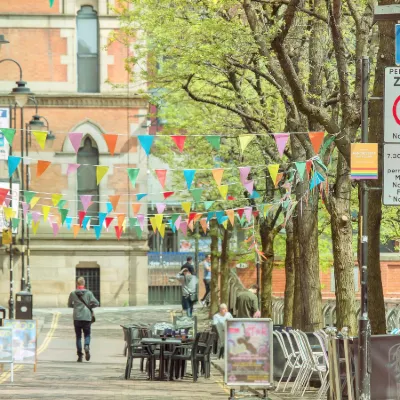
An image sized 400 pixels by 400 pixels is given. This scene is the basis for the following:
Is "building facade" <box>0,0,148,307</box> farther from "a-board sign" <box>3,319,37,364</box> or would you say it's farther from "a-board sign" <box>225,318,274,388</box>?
"a-board sign" <box>225,318,274,388</box>

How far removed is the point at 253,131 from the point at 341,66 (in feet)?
33.1

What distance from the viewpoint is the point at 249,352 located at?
58.9 feet

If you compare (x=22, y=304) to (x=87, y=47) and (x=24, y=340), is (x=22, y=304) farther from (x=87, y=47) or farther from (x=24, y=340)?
(x=87, y=47)

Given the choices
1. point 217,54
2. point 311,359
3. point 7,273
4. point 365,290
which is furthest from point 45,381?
point 7,273

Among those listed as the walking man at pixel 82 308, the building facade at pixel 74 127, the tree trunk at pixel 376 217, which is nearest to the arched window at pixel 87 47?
the building facade at pixel 74 127

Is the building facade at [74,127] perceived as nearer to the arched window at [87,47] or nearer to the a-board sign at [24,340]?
the arched window at [87,47]

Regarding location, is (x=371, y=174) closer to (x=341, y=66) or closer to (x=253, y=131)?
(x=341, y=66)

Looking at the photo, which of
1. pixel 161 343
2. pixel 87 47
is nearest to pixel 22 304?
pixel 161 343

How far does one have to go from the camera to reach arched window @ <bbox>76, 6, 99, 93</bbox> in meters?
49.5

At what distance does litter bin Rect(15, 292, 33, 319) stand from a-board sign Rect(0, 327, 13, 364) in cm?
973

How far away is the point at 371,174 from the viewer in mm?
14594

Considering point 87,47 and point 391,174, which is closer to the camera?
point 391,174

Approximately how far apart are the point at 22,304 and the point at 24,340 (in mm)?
8637

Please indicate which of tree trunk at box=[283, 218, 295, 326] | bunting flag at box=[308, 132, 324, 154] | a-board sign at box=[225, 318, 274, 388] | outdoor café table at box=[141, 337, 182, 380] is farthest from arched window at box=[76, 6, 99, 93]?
a-board sign at box=[225, 318, 274, 388]
